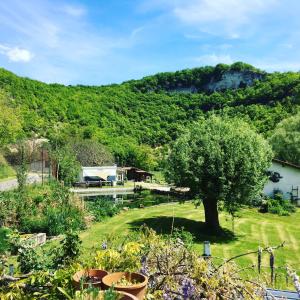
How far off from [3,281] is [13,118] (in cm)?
5767

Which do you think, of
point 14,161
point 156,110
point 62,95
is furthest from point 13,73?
point 14,161

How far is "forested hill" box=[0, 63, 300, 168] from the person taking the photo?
84.3 metres

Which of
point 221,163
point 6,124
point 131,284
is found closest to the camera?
point 131,284

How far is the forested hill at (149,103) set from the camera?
84312mm

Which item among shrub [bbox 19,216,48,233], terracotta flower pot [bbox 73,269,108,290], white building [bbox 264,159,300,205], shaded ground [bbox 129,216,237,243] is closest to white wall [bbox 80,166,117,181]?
white building [bbox 264,159,300,205]

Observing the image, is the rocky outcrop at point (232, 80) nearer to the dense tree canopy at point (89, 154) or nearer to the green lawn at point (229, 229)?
the dense tree canopy at point (89, 154)

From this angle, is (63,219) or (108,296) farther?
(63,219)

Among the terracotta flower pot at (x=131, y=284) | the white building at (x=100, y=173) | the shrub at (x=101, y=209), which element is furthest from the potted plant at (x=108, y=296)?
the white building at (x=100, y=173)

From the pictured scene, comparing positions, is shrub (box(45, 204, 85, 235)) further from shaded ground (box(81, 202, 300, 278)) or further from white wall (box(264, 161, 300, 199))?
white wall (box(264, 161, 300, 199))

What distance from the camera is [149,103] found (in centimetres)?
14012

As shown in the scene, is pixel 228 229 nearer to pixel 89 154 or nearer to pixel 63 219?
pixel 63 219

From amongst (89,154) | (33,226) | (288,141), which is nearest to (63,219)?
(33,226)

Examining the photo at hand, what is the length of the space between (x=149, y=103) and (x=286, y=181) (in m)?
107

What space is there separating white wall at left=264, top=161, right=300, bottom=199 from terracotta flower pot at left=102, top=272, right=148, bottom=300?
32.4m
